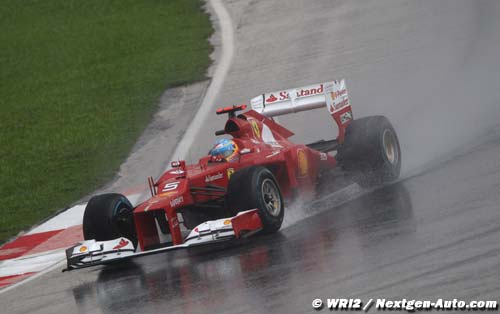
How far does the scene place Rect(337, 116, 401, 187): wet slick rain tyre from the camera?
1272 centimetres

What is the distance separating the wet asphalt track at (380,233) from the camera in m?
8.27

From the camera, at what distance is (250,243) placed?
1088 centimetres

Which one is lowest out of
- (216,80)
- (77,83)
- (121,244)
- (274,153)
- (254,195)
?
(121,244)

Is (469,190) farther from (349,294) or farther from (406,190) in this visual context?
(349,294)

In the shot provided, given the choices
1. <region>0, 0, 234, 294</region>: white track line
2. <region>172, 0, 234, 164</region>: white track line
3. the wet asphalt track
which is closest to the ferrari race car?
the wet asphalt track

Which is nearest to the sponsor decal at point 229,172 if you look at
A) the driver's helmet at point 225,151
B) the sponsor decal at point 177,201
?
the driver's helmet at point 225,151

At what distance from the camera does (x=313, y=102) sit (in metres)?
13.6

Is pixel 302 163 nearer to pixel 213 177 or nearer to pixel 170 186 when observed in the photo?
pixel 213 177

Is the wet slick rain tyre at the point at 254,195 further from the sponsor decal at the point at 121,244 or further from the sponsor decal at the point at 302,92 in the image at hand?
the sponsor decal at the point at 302,92

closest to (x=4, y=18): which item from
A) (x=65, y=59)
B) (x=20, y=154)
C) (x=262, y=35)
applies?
(x=65, y=59)

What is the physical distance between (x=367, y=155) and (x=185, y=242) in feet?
10.5

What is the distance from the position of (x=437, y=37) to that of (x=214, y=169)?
11.4 metres

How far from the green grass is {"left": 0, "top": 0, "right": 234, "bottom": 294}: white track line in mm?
419

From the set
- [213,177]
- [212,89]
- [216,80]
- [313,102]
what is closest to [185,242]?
[213,177]
